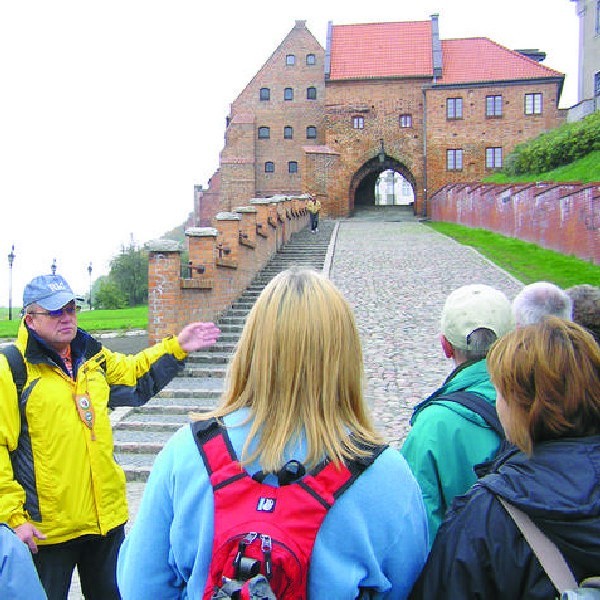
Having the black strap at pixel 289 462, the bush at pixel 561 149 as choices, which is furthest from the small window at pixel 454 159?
the black strap at pixel 289 462

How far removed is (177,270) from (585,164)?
17860 mm

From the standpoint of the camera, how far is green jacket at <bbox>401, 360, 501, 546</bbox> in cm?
245

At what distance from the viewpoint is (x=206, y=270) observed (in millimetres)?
12695

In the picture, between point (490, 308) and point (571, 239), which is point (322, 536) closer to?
point (490, 308)

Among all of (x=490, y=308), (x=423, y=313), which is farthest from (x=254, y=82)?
(x=490, y=308)

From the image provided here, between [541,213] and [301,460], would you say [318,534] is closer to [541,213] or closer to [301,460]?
[301,460]

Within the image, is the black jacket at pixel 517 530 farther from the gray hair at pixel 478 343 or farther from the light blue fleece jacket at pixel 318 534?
the gray hair at pixel 478 343

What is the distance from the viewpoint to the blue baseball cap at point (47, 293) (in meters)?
3.47

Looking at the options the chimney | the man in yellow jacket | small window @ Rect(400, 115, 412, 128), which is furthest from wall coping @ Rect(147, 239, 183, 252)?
the chimney

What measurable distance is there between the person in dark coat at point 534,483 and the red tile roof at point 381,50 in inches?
1620

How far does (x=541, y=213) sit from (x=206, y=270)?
12170 mm

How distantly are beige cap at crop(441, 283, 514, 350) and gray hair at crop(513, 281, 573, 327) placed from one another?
1.72ft

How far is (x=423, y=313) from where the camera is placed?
13711 millimetres

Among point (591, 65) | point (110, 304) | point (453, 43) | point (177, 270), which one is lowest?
point (110, 304)
